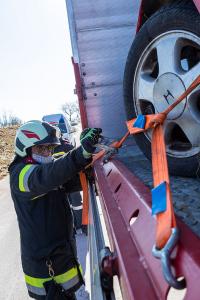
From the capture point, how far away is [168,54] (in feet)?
5.22

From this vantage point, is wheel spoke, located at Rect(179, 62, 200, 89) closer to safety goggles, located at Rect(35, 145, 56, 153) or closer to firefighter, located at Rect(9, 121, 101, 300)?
firefighter, located at Rect(9, 121, 101, 300)

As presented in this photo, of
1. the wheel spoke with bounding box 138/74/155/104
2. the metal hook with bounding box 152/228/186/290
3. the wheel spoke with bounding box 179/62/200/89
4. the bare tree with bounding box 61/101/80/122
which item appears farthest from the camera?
the bare tree with bounding box 61/101/80/122

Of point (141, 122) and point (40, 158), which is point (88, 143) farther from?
point (141, 122)

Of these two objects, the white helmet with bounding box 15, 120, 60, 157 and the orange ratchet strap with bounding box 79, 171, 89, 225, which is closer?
the white helmet with bounding box 15, 120, 60, 157

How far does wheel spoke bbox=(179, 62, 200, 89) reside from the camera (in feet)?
4.61

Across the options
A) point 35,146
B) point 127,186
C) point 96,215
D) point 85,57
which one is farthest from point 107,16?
point 127,186

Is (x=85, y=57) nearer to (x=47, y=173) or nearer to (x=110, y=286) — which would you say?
(x=47, y=173)

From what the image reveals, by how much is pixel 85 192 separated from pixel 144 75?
1.25 meters

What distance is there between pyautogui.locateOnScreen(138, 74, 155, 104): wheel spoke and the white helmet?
861mm

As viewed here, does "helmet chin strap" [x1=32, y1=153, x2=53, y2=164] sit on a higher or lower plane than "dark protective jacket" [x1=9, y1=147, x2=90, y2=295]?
higher

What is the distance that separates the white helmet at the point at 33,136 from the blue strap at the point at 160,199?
161cm

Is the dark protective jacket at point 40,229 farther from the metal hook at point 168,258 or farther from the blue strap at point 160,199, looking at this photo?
the metal hook at point 168,258

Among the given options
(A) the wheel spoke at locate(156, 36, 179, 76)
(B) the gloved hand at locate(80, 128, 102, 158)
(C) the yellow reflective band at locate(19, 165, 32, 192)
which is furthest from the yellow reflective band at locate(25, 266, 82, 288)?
(A) the wheel spoke at locate(156, 36, 179, 76)

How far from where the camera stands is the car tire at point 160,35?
56.5 inches
